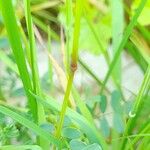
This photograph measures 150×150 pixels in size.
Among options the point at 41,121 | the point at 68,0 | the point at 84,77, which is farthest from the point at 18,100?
the point at 68,0

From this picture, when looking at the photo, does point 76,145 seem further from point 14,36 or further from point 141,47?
point 141,47

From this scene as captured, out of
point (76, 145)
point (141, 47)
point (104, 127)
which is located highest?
point (141, 47)

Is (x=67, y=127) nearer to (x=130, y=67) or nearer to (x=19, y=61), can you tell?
(x=19, y=61)

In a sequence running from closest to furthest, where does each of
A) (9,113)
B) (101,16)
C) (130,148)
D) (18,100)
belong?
(9,113), (130,148), (18,100), (101,16)

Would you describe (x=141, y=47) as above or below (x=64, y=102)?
above

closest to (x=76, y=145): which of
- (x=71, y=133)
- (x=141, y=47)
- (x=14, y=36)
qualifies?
(x=71, y=133)

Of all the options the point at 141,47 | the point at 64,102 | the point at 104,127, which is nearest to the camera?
the point at 64,102
